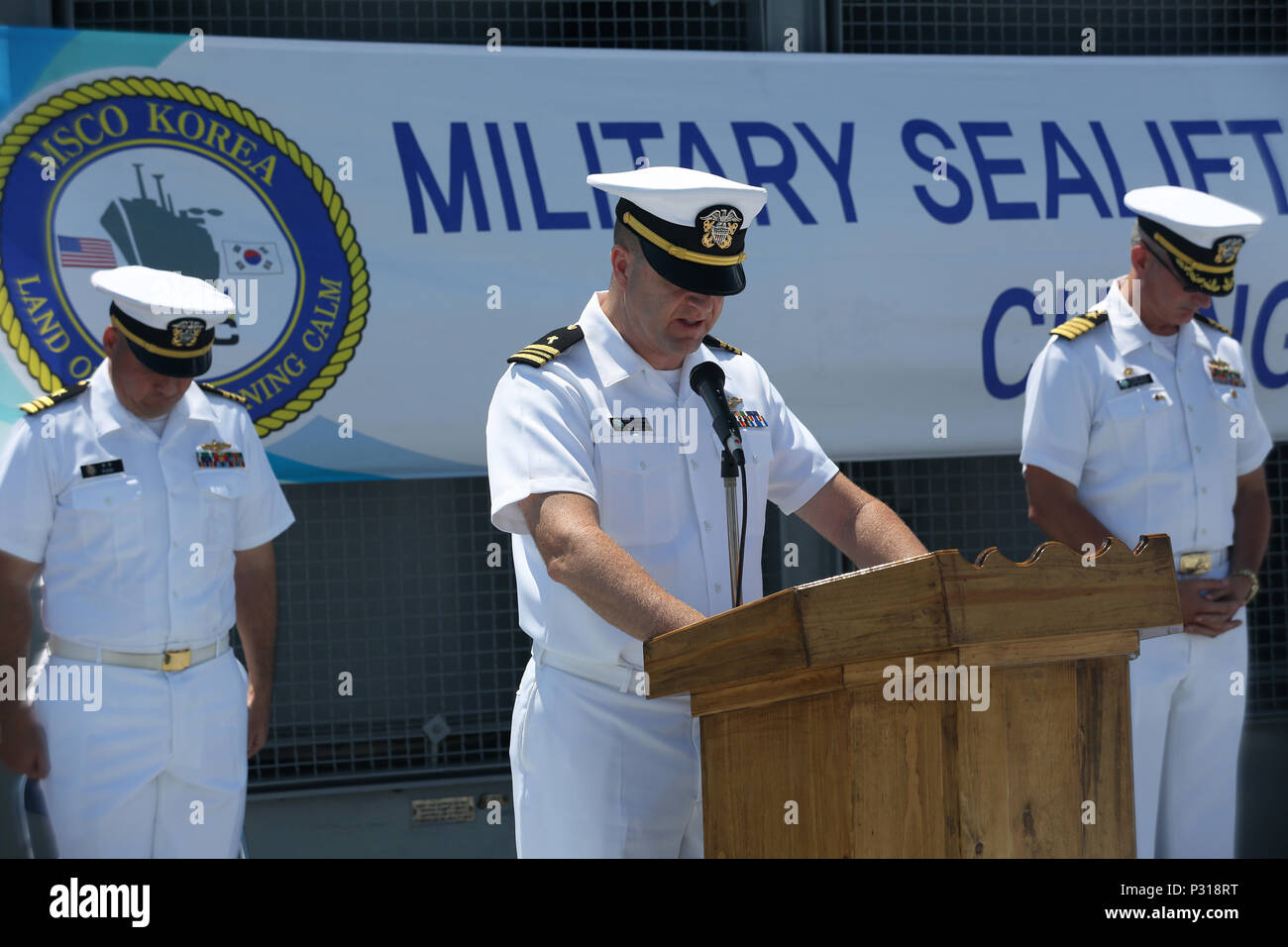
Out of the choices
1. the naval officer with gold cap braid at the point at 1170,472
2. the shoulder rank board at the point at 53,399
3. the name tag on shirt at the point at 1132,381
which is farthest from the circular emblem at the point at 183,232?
the name tag on shirt at the point at 1132,381

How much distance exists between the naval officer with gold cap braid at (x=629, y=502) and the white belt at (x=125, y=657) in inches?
45.6

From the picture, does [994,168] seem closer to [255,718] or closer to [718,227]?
[718,227]

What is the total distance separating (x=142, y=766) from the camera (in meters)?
2.97

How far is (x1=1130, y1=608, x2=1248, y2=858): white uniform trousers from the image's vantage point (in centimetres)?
317

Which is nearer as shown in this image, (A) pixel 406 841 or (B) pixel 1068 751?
(B) pixel 1068 751

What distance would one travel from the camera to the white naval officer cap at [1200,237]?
3168 millimetres

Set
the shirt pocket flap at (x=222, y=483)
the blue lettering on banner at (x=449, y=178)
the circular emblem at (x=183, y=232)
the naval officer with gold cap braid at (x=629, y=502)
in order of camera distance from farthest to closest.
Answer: the blue lettering on banner at (x=449, y=178)
the circular emblem at (x=183, y=232)
the shirt pocket flap at (x=222, y=483)
the naval officer with gold cap braid at (x=629, y=502)

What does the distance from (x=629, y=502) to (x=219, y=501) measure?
1.43 m

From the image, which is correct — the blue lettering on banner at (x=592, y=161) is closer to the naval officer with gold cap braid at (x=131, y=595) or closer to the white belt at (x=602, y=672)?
the naval officer with gold cap braid at (x=131, y=595)

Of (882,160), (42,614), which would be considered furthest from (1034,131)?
(42,614)

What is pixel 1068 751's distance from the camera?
1.71 metres


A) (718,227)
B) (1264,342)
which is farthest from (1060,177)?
(718,227)

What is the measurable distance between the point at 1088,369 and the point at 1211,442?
369 millimetres

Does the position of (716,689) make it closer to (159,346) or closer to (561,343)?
(561,343)
